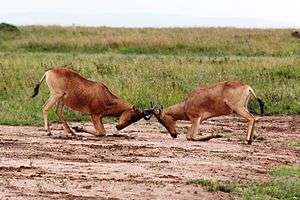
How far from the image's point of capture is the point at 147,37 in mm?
45219

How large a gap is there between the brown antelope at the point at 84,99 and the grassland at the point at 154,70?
2075 mm

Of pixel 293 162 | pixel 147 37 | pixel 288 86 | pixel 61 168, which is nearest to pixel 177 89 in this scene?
pixel 288 86

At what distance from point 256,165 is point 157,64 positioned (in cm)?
1481

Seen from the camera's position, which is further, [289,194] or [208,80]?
[208,80]

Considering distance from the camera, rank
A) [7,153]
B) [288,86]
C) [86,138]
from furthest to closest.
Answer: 1. [288,86]
2. [86,138]
3. [7,153]

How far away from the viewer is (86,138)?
16.1m

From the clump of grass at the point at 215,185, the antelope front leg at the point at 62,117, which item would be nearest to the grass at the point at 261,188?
the clump of grass at the point at 215,185

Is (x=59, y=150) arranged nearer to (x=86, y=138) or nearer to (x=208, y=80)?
(x=86, y=138)

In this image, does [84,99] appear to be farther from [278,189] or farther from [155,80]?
[155,80]

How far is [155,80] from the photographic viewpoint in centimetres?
2400

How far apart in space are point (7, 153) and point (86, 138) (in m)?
3.26

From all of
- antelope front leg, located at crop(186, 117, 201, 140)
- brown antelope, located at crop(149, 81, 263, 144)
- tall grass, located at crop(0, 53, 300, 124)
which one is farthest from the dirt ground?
tall grass, located at crop(0, 53, 300, 124)

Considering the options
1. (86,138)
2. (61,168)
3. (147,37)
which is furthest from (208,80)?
(147,37)

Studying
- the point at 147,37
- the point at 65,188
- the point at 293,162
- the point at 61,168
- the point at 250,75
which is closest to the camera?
the point at 65,188
